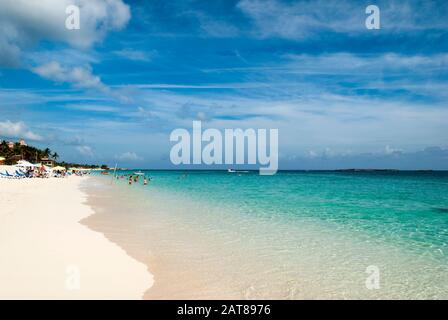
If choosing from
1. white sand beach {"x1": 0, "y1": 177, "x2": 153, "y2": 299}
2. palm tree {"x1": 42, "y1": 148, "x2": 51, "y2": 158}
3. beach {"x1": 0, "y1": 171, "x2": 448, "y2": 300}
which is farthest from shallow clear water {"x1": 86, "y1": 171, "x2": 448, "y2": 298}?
palm tree {"x1": 42, "y1": 148, "x2": 51, "y2": 158}

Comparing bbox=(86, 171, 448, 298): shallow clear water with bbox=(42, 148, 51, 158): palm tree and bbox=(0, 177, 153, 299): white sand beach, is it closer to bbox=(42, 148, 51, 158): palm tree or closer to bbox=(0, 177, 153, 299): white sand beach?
bbox=(0, 177, 153, 299): white sand beach

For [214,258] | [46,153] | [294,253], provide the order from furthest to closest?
1. [46,153]
2. [294,253]
3. [214,258]

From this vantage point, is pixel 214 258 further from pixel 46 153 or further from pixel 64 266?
pixel 46 153

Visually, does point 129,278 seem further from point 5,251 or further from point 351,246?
point 351,246

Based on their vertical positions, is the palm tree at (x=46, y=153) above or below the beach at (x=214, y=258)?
above

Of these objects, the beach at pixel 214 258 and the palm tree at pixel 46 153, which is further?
the palm tree at pixel 46 153

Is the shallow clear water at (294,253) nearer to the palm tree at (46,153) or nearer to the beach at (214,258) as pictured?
the beach at (214,258)

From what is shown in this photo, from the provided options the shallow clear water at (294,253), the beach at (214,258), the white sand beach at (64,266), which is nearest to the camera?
the white sand beach at (64,266)

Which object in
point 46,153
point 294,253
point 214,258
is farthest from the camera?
point 46,153

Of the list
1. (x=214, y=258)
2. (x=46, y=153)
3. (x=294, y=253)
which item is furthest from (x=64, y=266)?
(x=46, y=153)

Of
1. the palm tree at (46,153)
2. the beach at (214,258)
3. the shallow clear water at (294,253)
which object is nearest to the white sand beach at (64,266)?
the beach at (214,258)

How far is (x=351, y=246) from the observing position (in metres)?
10.1
